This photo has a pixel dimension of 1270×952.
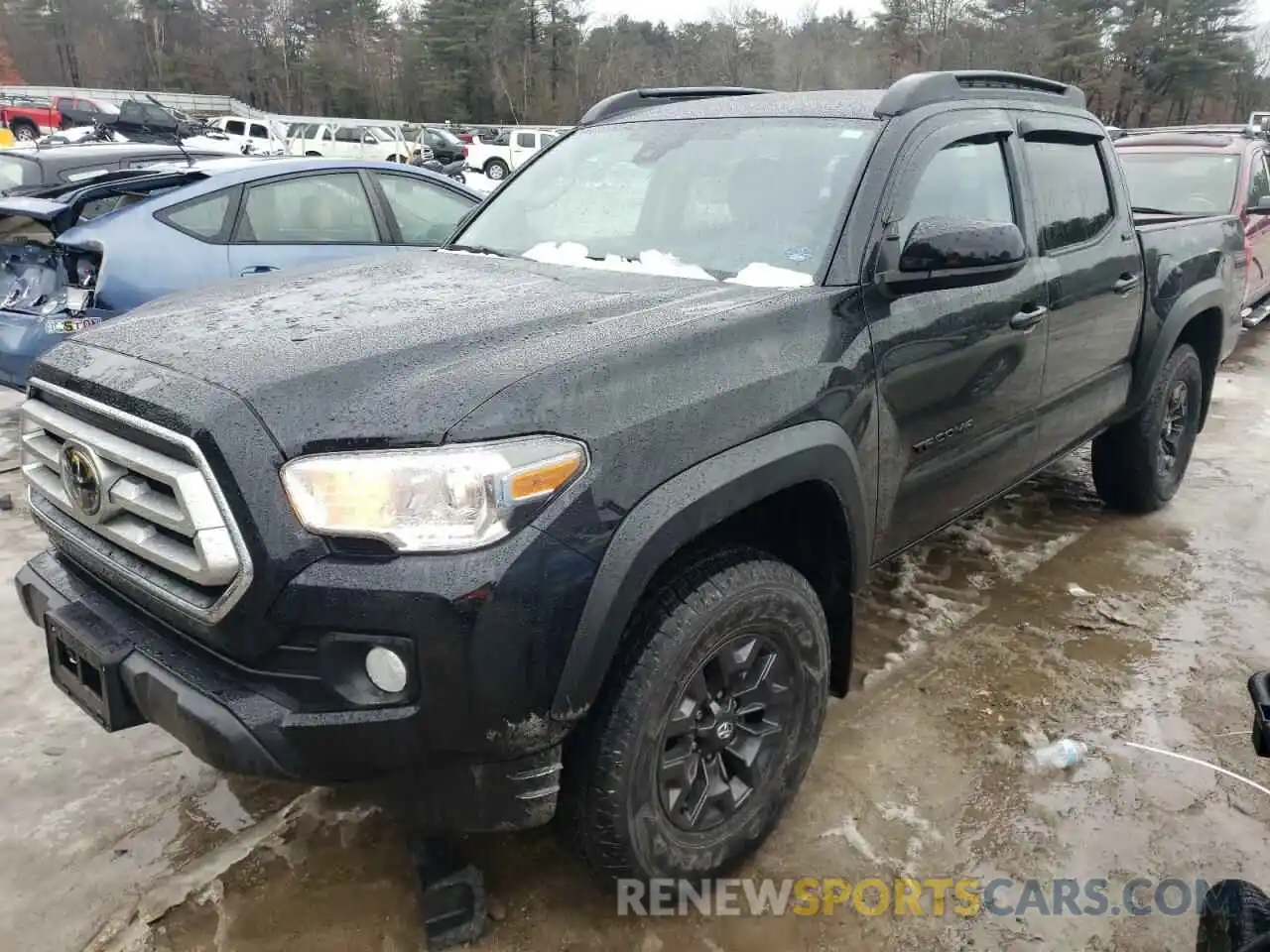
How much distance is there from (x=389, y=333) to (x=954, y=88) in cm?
212

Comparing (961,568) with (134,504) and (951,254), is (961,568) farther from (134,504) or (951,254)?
(134,504)

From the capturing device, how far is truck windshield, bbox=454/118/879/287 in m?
2.70

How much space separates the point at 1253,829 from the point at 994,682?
0.88 metres

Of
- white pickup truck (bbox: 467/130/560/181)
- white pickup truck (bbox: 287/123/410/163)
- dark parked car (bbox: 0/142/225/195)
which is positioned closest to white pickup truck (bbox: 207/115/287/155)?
white pickup truck (bbox: 287/123/410/163)

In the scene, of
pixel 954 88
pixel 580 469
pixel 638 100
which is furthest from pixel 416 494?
pixel 638 100

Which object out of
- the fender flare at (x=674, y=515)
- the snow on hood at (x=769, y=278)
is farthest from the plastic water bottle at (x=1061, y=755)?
the snow on hood at (x=769, y=278)

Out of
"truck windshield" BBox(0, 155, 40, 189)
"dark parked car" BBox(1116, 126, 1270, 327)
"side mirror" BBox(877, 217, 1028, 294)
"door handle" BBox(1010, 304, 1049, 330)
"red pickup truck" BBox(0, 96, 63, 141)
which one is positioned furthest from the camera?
"red pickup truck" BBox(0, 96, 63, 141)

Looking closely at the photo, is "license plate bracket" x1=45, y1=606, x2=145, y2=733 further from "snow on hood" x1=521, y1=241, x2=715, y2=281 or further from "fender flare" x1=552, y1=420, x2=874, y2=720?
"snow on hood" x1=521, y1=241, x2=715, y2=281

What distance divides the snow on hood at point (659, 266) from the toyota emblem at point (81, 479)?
4.76 feet

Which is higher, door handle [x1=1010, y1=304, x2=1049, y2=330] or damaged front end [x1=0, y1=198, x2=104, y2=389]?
door handle [x1=1010, y1=304, x2=1049, y2=330]

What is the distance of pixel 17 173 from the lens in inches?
276

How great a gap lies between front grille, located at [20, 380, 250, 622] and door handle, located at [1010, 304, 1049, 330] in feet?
8.16

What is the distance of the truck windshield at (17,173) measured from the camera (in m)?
6.93

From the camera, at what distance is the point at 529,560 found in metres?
1.74
